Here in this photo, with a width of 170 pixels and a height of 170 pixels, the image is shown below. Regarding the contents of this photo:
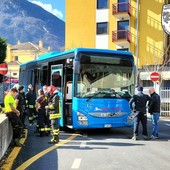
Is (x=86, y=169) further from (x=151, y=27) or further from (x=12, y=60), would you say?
(x=12, y=60)

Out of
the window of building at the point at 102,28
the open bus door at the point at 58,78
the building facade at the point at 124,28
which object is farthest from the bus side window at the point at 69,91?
the window of building at the point at 102,28

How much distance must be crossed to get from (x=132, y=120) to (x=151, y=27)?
91.9 feet

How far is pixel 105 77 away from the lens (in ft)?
44.8

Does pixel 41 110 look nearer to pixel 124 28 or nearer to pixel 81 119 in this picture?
pixel 81 119

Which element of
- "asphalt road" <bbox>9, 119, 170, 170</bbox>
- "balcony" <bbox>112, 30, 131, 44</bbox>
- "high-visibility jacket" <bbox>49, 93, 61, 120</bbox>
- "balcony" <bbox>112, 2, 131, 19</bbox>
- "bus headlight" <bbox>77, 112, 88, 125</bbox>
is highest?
"balcony" <bbox>112, 2, 131, 19</bbox>

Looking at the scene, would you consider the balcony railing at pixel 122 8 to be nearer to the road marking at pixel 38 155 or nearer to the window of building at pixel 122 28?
the window of building at pixel 122 28

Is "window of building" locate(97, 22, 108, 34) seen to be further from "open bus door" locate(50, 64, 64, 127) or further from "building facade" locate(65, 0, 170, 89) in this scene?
"open bus door" locate(50, 64, 64, 127)

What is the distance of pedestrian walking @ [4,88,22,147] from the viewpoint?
36.5 ft

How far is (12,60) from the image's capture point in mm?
100375

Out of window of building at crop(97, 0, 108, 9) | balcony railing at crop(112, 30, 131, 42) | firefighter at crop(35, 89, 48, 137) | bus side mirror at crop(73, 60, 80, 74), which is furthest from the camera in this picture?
window of building at crop(97, 0, 108, 9)

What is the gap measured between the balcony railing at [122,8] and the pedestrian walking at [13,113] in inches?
1242

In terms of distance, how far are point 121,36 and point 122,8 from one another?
2.97 meters

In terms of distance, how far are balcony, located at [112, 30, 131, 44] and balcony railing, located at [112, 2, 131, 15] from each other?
2.05m

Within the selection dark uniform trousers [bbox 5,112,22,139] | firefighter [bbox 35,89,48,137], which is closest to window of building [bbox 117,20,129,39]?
firefighter [bbox 35,89,48,137]
